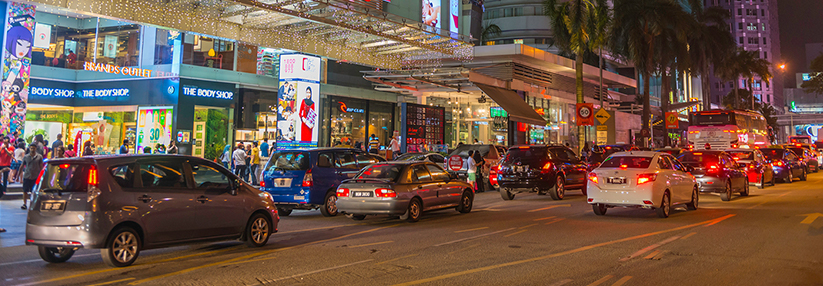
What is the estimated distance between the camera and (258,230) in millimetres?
9500

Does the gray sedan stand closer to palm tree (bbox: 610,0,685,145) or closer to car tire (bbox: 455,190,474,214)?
car tire (bbox: 455,190,474,214)

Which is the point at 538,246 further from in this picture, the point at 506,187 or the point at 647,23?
the point at 647,23

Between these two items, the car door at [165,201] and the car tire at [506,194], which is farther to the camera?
the car tire at [506,194]

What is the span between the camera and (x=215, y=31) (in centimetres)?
1780

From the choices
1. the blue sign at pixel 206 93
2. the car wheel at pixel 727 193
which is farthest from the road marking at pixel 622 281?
the blue sign at pixel 206 93

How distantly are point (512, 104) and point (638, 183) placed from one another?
1803 cm

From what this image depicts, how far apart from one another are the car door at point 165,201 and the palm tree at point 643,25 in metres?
37.4

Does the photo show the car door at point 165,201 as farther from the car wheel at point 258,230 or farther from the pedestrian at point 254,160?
the pedestrian at point 254,160

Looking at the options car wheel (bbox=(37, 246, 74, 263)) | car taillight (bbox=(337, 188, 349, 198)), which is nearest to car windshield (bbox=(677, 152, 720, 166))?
car taillight (bbox=(337, 188, 349, 198))

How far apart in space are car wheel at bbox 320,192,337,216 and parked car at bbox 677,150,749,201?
1087 centimetres

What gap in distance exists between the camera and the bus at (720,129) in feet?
111

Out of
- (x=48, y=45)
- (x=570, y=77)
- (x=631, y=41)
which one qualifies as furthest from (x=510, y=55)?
(x=48, y=45)

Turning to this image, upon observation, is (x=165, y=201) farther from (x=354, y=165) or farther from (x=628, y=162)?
(x=628, y=162)

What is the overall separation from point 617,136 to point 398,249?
49317 millimetres
